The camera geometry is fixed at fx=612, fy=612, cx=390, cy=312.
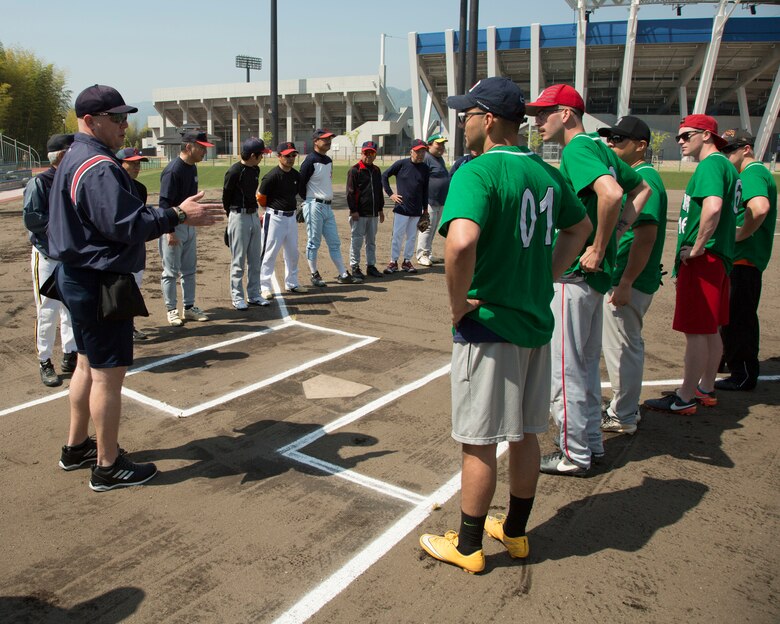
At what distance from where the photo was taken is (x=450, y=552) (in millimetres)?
3012

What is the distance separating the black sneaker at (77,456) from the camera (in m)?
3.95

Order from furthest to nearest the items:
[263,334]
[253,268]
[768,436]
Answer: [253,268] → [263,334] → [768,436]

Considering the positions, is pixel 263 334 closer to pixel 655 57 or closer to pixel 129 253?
pixel 129 253

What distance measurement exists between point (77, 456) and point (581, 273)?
342 cm

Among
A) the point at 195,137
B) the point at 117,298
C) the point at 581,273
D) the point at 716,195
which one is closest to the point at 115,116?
the point at 117,298

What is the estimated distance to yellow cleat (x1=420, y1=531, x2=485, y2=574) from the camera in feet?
9.68

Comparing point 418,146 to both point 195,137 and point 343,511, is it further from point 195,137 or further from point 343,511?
point 343,511

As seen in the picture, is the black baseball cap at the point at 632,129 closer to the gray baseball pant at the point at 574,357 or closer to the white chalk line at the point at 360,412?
the gray baseball pant at the point at 574,357

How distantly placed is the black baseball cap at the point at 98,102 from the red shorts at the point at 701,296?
4.22 metres

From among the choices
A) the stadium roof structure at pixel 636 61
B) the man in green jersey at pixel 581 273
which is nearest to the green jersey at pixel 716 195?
the man in green jersey at pixel 581 273

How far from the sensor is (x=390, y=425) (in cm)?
469

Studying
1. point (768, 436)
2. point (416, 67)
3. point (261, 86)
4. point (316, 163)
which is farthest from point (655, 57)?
point (768, 436)

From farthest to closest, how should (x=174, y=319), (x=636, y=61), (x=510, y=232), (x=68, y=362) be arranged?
1. (x=636, y=61)
2. (x=174, y=319)
3. (x=68, y=362)
4. (x=510, y=232)

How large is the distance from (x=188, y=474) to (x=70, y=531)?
30.4 inches
